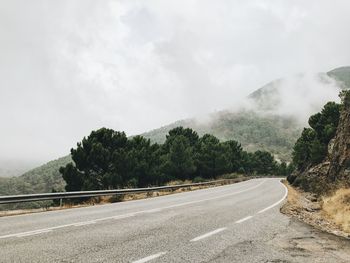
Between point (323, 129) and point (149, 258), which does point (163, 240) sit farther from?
point (323, 129)

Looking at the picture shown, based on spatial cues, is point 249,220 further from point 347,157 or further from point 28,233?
point 347,157

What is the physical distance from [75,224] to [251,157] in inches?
4161

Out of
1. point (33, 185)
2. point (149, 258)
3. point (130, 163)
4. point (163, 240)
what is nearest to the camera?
point (149, 258)

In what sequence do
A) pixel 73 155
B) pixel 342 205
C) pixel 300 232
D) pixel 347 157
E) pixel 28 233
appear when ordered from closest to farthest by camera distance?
pixel 28 233 → pixel 300 232 → pixel 342 205 → pixel 347 157 → pixel 73 155

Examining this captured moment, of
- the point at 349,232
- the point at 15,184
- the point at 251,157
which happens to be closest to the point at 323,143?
the point at 349,232

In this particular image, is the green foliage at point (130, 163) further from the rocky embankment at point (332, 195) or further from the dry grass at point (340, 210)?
the dry grass at point (340, 210)

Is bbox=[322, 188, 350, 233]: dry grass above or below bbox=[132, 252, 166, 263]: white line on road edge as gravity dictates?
below

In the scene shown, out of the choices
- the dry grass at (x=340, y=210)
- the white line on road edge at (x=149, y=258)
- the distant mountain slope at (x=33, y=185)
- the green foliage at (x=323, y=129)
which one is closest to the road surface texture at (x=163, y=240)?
the white line on road edge at (x=149, y=258)

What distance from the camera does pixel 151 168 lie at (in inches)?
1823

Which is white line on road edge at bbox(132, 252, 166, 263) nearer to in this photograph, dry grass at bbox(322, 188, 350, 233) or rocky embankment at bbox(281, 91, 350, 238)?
rocky embankment at bbox(281, 91, 350, 238)

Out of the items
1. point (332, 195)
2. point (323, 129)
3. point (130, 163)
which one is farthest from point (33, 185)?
point (332, 195)

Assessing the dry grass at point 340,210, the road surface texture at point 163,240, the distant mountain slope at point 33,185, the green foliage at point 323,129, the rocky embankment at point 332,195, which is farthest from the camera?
the distant mountain slope at point 33,185

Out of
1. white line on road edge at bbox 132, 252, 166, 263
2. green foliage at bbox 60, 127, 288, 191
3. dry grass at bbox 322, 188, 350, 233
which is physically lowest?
dry grass at bbox 322, 188, 350, 233

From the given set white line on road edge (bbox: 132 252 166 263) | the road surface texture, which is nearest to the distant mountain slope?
the road surface texture
